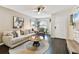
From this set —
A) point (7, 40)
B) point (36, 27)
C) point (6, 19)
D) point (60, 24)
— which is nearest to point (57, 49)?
point (7, 40)

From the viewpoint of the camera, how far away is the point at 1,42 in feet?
14.2

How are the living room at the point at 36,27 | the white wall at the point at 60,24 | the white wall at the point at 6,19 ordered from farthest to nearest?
the white wall at the point at 60,24 < the white wall at the point at 6,19 < the living room at the point at 36,27

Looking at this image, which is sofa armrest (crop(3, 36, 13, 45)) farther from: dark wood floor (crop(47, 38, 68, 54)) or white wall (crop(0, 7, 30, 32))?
dark wood floor (crop(47, 38, 68, 54))

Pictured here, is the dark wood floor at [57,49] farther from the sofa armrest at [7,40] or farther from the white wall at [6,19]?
the white wall at [6,19]

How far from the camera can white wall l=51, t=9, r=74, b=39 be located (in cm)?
625

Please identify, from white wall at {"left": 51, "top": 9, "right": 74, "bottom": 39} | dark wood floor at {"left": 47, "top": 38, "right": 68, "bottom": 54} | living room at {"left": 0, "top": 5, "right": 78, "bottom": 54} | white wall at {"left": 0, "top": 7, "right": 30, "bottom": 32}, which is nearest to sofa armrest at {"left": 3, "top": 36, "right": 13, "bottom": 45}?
living room at {"left": 0, "top": 5, "right": 78, "bottom": 54}

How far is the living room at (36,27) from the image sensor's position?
3.60 meters

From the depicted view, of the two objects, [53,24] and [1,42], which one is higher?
[53,24]

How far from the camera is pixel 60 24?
21.8 ft

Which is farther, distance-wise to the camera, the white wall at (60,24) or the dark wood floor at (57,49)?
the white wall at (60,24)

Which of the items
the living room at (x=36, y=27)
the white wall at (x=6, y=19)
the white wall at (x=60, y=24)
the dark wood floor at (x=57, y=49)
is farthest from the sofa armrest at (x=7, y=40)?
the white wall at (x=60, y=24)
